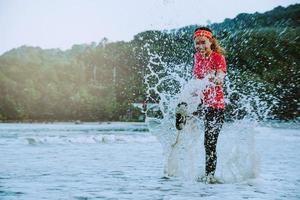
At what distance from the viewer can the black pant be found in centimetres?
558

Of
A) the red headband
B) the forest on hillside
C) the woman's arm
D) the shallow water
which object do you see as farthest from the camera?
the forest on hillside

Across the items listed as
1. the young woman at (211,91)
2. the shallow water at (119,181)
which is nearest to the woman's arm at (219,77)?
the young woman at (211,91)

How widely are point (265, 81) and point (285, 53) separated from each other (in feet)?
41.5

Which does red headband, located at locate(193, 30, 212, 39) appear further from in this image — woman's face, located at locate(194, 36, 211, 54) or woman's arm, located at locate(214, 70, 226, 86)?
woman's arm, located at locate(214, 70, 226, 86)

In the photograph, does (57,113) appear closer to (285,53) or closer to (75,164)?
(285,53)

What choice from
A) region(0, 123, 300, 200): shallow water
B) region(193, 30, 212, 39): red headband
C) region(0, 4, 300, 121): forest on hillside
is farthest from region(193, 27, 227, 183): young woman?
region(0, 4, 300, 121): forest on hillside

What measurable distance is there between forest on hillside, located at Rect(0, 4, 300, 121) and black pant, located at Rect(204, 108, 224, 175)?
32.7 m

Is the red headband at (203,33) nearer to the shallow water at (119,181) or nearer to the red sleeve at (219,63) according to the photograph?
the red sleeve at (219,63)

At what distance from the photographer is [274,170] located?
691 centimetres

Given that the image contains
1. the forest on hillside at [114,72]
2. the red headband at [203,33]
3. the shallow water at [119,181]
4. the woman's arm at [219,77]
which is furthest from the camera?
the forest on hillside at [114,72]

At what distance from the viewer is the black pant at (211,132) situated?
5.58 meters

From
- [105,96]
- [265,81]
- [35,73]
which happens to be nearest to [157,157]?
[265,81]

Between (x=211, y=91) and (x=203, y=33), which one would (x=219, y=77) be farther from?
(x=203, y=33)

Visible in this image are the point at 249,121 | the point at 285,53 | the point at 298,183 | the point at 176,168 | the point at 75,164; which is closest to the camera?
the point at 298,183
